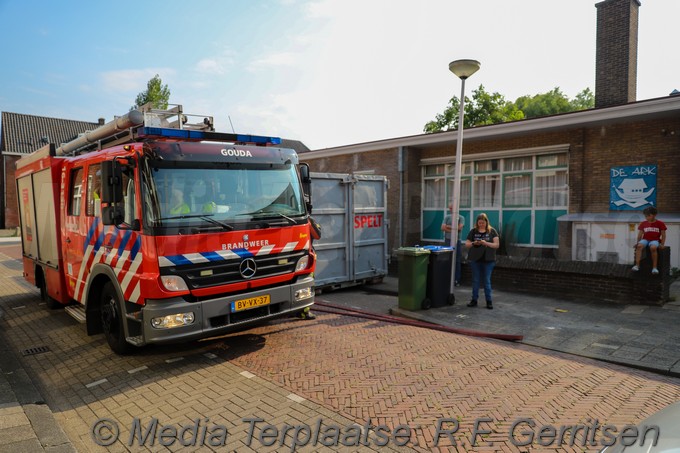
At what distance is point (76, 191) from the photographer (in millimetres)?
6699

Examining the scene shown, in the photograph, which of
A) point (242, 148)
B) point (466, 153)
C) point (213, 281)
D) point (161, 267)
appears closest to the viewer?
point (161, 267)

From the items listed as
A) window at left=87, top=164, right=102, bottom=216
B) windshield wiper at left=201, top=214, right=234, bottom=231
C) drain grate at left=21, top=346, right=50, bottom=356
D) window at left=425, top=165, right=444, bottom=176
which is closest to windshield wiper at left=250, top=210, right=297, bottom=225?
windshield wiper at left=201, top=214, right=234, bottom=231

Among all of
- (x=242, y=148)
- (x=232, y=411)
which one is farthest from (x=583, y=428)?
(x=242, y=148)

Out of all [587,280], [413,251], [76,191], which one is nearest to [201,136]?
[76,191]

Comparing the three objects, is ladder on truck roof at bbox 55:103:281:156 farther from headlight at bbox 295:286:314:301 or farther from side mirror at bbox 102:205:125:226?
headlight at bbox 295:286:314:301

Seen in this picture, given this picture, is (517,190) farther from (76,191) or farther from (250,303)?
(76,191)

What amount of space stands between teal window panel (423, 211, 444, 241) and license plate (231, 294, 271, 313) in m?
11.3

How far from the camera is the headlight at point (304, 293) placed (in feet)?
19.3

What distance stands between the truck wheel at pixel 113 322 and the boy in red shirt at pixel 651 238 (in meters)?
8.49

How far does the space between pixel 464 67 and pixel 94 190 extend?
21.0 ft

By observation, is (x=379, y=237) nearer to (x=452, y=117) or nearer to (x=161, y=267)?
(x=161, y=267)

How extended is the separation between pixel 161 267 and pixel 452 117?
4023cm

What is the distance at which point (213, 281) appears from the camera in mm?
5102

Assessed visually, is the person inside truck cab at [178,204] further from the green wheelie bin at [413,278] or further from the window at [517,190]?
the window at [517,190]
